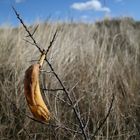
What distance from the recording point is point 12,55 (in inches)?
155

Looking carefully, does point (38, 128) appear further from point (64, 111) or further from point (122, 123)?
point (122, 123)

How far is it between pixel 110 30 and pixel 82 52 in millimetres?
4805

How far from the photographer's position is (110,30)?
353 inches

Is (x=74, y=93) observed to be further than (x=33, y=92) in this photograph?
Yes

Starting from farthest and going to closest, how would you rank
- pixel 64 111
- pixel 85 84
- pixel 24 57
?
pixel 24 57 < pixel 85 84 < pixel 64 111

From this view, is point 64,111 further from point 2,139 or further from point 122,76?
point 122,76

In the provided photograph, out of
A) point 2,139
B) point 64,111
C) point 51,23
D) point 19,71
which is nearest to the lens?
point 2,139

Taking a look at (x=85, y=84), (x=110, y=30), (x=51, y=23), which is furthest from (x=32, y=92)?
(x=110, y=30)

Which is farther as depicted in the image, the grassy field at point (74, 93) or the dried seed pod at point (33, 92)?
the grassy field at point (74, 93)

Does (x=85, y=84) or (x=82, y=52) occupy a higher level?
(x=82, y=52)

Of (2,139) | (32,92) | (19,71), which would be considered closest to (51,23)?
(19,71)

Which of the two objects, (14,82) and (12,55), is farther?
(12,55)

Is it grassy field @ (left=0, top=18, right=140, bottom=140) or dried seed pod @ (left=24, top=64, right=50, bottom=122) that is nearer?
dried seed pod @ (left=24, top=64, right=50, bottom=122)

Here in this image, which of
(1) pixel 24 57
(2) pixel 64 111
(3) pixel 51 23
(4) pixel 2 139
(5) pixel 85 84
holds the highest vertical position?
(3) pixel 51 23
